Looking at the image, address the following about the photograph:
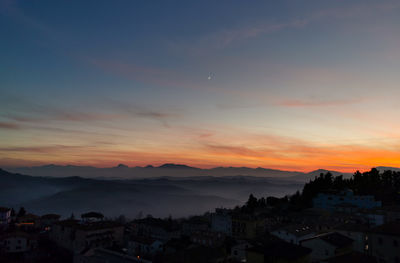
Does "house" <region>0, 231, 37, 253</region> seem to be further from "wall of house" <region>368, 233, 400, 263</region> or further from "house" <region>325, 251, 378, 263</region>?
A: "wall of house" <region>368, 233, 400, 263</region>

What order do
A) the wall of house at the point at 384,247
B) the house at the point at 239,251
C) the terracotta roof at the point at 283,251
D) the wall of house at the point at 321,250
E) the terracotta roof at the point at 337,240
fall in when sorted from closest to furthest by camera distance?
the terracotta roof at the point at 283,251
the wall of house at the point at 384,247
the wall of house at the point at 321,250
the terracotta roof at the point at 337,240
the house at the point at 239,251

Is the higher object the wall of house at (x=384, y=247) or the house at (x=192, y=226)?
the wall of house at (x=384, y=247)

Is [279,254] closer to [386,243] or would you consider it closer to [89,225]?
[386,243]

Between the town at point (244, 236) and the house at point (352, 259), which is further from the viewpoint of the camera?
the town at point (244, 236)

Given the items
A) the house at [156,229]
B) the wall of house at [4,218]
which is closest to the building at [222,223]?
the house at [156,229]

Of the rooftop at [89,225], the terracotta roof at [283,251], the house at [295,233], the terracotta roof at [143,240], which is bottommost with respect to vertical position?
the terracotta roof at [143,240]

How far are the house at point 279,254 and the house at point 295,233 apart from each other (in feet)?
48.9

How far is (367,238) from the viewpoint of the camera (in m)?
50.2

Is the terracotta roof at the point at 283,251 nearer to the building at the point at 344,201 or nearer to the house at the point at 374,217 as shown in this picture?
the house at the point at 374,217

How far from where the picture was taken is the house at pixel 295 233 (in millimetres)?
57344

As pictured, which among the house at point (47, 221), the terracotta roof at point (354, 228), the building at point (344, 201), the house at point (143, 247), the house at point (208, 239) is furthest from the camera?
the house at point (47, 221)

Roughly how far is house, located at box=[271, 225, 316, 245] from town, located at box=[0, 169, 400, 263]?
0.20 meters

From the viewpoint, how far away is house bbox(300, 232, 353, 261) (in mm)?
45406

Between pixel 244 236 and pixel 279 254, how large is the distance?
4106 centimetres
